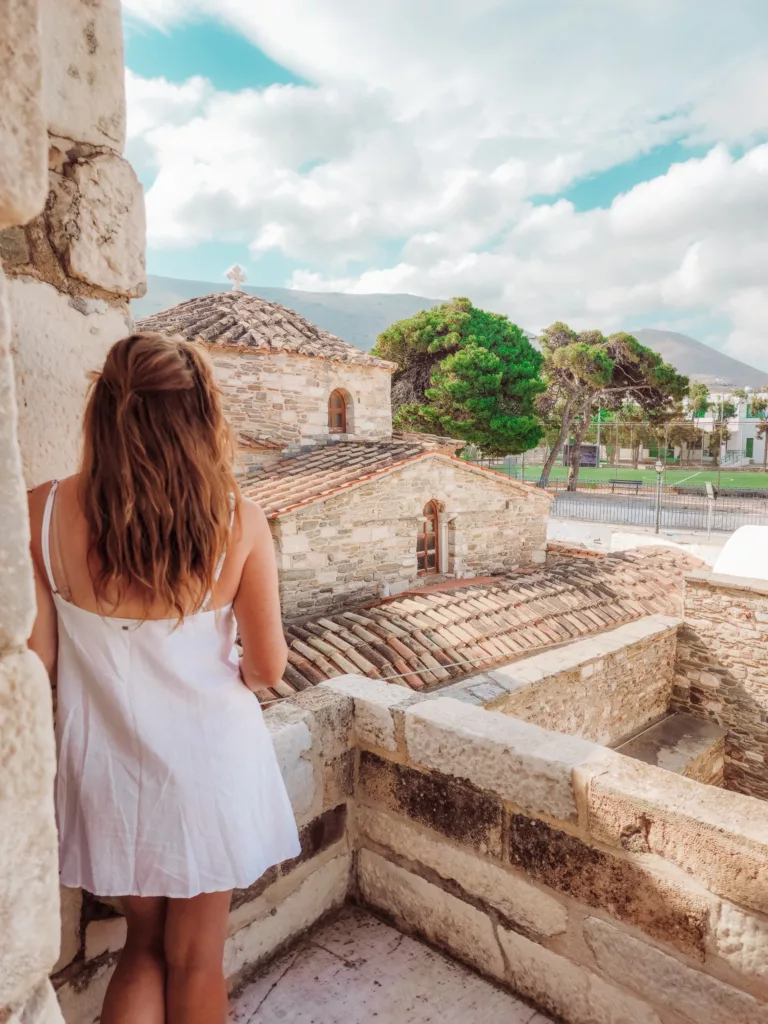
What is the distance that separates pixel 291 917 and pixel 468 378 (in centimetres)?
2183

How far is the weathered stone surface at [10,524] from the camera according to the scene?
77cm

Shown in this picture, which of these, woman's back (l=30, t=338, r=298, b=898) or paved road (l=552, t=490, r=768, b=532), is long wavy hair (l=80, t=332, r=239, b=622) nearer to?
woman's back (l=30, t=338, r=298, b=898)

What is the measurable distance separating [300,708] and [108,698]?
0.94m

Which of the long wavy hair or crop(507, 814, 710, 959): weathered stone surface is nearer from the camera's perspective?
the long wavy hair

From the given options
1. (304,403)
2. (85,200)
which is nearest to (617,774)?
(85,200)

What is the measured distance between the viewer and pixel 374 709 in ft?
6.75

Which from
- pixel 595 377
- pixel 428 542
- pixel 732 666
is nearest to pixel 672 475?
pixel 595 377

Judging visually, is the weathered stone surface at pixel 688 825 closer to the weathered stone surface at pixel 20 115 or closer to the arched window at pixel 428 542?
the weathered stone surface at pixel 20 115

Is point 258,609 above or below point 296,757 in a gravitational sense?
above

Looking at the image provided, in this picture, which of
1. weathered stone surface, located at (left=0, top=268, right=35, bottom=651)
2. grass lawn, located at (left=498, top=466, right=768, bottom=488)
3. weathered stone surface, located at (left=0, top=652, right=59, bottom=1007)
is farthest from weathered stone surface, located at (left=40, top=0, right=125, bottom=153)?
grass lawn, located at (left=498, top=466, right=768, bottom=488)

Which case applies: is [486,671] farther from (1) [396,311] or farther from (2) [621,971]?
(1) [396,311]

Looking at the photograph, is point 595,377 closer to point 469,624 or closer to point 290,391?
point 290,391

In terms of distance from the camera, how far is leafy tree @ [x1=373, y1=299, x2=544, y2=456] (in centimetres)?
2266

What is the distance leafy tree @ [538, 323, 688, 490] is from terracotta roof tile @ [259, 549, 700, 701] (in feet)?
58.2
